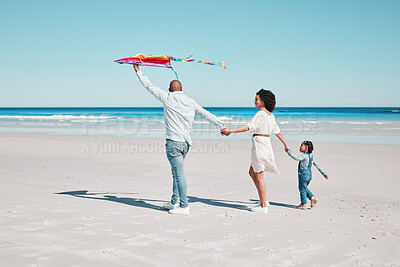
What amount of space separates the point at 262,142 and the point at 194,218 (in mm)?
1417

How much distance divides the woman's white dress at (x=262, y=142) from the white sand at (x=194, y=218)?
698 mm

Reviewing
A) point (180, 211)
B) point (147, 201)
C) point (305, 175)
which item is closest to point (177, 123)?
point (180, 211)

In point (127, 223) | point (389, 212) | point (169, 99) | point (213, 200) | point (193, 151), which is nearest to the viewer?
point (127, 223)

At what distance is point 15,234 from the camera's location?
12.6ft

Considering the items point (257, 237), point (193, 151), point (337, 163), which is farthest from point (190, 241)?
point (193, 151)

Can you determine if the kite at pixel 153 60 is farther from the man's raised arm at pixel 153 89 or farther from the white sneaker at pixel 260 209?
the white sneaker at pixel 260 209

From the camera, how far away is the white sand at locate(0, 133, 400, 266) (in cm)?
345

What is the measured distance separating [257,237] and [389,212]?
8.58ft

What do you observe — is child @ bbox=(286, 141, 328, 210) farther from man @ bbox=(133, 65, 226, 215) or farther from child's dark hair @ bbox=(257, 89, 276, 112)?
man @ bbox=(133, 65, 226, 215)

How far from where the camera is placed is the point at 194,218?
15.9 ft

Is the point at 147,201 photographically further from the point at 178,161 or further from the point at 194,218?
the point at 194,218

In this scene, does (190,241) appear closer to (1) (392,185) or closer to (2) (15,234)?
(2) (15,234)

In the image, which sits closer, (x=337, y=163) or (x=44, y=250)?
(x=44, y=250)

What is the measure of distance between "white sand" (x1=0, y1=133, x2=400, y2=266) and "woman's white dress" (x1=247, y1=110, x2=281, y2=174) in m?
0.70
